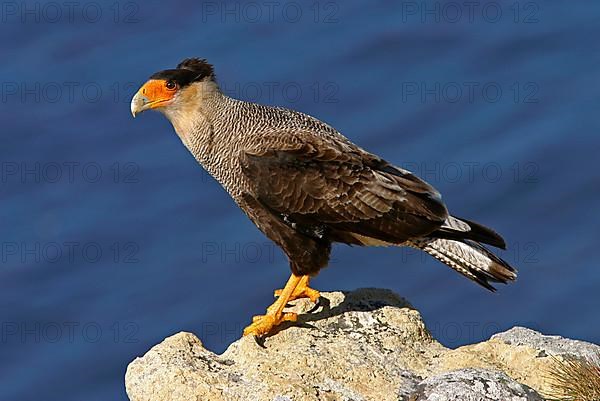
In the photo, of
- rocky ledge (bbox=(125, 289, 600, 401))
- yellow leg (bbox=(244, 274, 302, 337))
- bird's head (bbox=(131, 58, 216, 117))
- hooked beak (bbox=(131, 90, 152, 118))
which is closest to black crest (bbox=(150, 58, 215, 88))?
bird's head (bbox=(131, 58, 216, 117))

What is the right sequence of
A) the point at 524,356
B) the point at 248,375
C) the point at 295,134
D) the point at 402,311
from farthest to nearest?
the point at 295,134
the point at 402,311
the point at 524,356
the point at 248,375

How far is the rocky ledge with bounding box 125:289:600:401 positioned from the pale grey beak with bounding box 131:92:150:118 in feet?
7.04

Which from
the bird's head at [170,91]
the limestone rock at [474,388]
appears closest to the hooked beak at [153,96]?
the bird's head at [170,91]

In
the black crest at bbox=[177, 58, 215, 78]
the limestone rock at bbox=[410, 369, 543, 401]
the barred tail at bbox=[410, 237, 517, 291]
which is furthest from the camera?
the black crest at bbox=[177, 58, 215, 78]

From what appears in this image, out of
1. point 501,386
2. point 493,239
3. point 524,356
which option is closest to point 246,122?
point 493,239

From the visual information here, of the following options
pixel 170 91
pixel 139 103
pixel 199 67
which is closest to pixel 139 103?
pixel 139 103

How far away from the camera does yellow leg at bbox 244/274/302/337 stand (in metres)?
8.39

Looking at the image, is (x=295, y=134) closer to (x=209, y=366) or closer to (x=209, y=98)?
(x=209, y=98)

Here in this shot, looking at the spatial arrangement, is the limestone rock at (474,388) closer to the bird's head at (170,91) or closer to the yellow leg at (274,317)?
the yellow leg at (274,317)

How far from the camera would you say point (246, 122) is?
9273 mm

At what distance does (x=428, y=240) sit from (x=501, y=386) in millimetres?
2746

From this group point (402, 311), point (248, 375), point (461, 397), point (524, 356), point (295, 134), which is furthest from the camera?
point (295, 134)

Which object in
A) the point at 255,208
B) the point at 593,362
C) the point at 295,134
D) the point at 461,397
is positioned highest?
the point at 295,134

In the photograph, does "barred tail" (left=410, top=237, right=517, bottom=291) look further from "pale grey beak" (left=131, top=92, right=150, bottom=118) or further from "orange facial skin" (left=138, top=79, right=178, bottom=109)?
"pale grey beak" (left=131, top=92, right=150, bottom=118)
